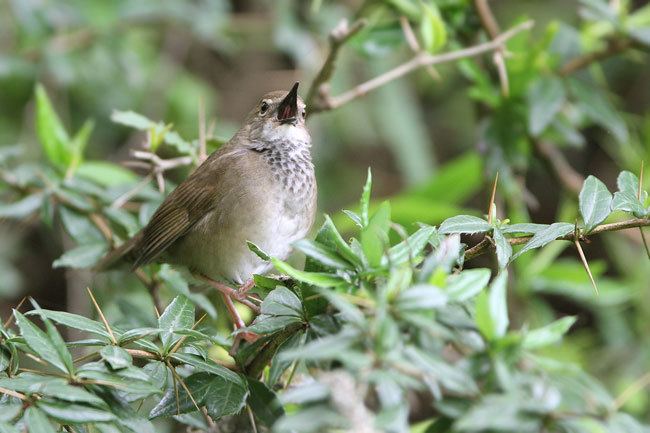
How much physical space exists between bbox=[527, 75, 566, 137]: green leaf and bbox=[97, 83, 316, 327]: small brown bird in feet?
3.12

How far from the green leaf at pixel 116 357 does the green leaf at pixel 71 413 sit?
113 mm

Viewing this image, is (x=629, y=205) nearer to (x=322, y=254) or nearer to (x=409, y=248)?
(x=409, y=248)

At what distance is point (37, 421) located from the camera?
1536 millimetres

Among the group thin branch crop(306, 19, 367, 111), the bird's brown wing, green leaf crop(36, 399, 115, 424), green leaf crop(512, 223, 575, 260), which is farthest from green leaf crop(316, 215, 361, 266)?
the bird's brown wing

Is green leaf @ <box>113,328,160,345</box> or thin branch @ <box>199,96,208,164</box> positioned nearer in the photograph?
green leaf @ <box>113,328,160,345</box>

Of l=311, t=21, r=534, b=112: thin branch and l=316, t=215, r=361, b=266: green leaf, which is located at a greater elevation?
l=316, t=215, r=361, b=266: green leaf

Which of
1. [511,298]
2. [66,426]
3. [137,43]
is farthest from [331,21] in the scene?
[66,426]

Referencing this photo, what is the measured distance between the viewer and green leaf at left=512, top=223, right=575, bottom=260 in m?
1.74

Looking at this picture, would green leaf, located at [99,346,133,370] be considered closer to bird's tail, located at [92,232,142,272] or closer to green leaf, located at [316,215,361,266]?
green leaf, located at [316,215,361,266]

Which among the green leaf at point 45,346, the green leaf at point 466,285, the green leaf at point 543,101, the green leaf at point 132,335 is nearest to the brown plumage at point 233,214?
the green leaf at point 543,101

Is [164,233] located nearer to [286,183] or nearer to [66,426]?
[286,183]

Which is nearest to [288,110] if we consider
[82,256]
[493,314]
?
[82,256]

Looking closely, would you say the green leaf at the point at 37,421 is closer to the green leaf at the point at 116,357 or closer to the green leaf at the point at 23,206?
the green leaf at the point at 116,357

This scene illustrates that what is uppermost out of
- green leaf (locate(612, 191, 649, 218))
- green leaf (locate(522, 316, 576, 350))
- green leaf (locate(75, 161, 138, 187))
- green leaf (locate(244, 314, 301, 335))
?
green leaf (locate(612, 191, 649, 218))
